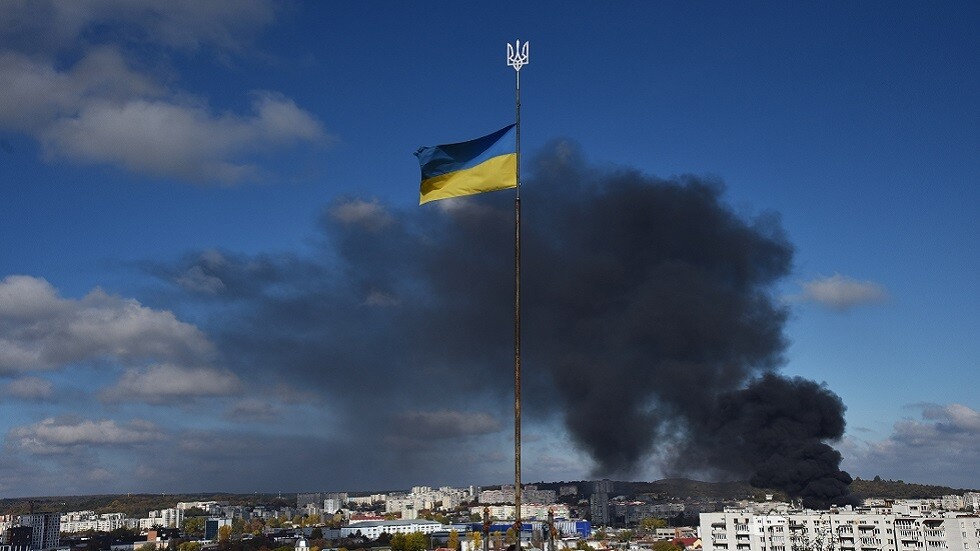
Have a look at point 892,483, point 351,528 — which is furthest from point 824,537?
point 892,483

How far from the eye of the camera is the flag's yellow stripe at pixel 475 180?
1407 centimetres

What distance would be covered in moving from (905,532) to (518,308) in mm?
55969

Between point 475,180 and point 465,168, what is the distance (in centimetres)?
28

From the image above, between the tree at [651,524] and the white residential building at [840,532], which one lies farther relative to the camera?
the tree at [651,524]

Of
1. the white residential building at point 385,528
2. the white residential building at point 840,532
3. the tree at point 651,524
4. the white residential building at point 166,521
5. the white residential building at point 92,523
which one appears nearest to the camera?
the white residential building at point 840,532

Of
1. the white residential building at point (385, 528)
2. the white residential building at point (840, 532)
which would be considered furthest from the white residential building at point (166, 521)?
the white residential building at point (840, 532)

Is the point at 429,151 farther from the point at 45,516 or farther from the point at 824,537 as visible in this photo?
→ the point at 45,516

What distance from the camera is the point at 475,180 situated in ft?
47.4

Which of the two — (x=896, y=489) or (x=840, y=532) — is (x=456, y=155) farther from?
(x=896, y=489)

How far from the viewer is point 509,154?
14.0m

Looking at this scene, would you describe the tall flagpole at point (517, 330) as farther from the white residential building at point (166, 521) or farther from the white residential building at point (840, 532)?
the white residential building at point (166, 521)

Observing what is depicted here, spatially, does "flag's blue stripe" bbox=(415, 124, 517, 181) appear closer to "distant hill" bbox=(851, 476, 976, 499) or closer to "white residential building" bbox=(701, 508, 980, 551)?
"white residential building" bbox=(701, 508, 980, 551)

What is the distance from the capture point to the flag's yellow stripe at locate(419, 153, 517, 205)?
46.2 ft

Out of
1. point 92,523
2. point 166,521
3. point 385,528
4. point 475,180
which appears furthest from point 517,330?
point 92,523
